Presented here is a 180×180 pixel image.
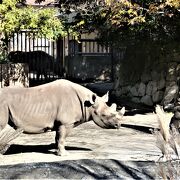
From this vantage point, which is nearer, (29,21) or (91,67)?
(29,21)

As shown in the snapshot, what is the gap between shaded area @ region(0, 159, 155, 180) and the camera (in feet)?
16.9

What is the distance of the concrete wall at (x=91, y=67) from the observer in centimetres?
2380

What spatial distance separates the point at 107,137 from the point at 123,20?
3.71 m

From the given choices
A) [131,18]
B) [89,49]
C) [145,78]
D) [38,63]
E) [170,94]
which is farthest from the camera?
[89,49]

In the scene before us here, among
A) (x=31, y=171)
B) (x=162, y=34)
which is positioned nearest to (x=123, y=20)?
(x=162, y=34)

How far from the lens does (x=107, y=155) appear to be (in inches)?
304

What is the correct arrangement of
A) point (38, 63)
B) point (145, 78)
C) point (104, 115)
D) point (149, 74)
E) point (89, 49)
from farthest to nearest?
point (89, 49), point (38, 63), point (145, 78), point (149, 74), point (104, 115)

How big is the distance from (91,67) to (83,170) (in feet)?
63.4

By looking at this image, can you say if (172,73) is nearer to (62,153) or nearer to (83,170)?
(62,153)

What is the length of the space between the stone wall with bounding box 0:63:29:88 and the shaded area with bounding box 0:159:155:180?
10169 mm

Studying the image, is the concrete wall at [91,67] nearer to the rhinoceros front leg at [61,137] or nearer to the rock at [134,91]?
the rock at [134,91]

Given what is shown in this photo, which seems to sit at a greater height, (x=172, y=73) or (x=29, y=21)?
(x=29, y=21)

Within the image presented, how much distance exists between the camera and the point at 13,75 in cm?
1577

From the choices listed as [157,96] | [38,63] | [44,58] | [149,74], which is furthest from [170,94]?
[44,58]
